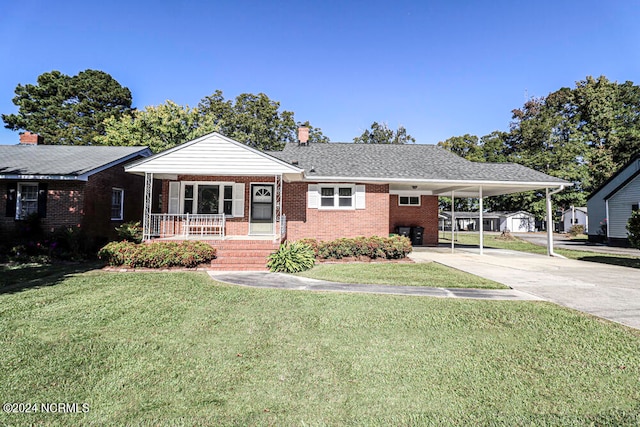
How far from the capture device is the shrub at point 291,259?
9.12 metres

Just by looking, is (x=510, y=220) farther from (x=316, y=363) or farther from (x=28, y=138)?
(x=28, y=138)

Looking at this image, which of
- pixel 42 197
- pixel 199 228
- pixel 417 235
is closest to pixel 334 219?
pixel 199 228

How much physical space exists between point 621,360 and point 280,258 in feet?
24.8

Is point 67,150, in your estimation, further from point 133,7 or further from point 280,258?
point 280,258

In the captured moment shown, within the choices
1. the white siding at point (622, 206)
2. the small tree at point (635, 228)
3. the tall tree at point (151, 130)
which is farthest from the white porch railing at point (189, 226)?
the white siding at point (622, 206)

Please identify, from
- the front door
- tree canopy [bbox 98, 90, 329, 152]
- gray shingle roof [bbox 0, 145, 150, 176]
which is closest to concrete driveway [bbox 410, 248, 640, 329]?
the front door

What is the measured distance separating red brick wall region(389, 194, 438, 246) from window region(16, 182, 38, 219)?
16.6m

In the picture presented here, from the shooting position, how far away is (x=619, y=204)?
20938 millimetres

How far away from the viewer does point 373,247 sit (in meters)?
11.3

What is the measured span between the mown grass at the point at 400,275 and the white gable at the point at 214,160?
4132 millimetres

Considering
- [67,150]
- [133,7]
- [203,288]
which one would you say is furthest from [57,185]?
[203,288]

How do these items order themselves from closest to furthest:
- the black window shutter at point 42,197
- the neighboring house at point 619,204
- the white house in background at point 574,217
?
the black window shutter at point 42,197, the neighboring house at point 619,204, the white house in background at point 574,217

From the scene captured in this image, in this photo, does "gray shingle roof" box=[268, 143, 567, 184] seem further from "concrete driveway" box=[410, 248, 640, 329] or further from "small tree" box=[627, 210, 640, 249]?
"concrete driveway" box=[410, 248, 640, 329]

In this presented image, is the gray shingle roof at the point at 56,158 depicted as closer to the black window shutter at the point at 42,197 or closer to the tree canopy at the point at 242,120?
the black window shutter at the point at 42,197
